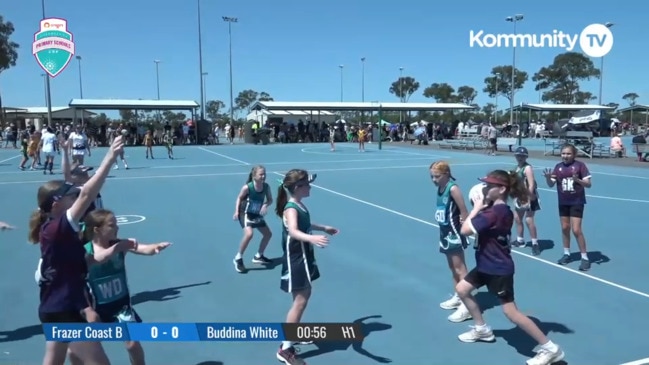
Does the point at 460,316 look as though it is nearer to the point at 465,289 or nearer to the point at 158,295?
the point at 465,289

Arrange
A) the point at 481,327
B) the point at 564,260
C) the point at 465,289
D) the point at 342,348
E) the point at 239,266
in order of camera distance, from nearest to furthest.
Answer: the point at 465,289 < the point at 342,348 < the point at 481,327 < the point at 239,266 < the point at 564,260

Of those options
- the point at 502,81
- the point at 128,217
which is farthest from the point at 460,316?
the point at 502,81

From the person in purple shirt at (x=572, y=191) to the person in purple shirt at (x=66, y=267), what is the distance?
239 inches

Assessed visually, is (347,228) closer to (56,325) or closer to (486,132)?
(56,325)

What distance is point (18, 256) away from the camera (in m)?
8.50

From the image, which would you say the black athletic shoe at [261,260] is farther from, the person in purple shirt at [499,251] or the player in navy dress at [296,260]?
the person in purple shirt at [499,251]

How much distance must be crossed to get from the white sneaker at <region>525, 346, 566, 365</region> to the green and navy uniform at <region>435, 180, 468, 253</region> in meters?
1.42

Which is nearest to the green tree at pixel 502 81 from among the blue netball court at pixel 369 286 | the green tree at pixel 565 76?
the green tree at pixel 565 76

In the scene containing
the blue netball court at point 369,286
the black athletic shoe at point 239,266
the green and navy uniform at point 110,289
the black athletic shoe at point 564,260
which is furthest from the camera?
the black athletic shoe at point 564,260

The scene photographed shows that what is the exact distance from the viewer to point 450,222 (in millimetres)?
5906

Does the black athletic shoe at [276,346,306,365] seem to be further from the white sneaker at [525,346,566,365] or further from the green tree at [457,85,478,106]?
the green tree at [457,85,478,106]

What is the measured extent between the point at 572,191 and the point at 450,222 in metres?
2.70

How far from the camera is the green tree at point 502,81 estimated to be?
277 ft

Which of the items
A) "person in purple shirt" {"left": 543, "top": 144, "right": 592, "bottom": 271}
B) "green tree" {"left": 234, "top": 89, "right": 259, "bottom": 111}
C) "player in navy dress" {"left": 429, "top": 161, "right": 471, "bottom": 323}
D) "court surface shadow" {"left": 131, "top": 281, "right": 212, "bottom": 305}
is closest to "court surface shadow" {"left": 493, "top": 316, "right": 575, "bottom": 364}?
"player in navy dress" {"left": 429, "top": 161, "right": 471, "bottom": 323}
